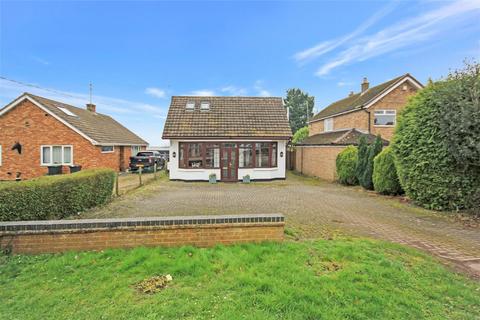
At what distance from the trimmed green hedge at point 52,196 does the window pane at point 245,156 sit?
9.19m

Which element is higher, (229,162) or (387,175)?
(229,162)

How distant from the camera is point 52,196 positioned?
20.1 ft

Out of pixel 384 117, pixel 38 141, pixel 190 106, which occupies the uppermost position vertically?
pixel 190 106

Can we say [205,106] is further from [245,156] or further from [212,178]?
[212,178]

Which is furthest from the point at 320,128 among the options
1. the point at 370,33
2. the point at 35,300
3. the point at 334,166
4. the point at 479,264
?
the point at 35,300

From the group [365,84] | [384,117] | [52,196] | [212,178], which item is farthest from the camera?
[365,84]

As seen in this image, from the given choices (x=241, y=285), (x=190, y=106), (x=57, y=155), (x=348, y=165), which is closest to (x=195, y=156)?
(x=190, y=106)

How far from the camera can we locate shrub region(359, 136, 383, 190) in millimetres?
12516

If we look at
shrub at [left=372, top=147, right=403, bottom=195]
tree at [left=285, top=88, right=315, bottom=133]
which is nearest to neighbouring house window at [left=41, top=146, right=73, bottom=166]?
shrub at [left=372, top=147, right=403, bottom=195]

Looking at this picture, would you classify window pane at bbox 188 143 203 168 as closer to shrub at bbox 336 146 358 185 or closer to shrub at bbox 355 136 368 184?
shrub at bbox 336 146 358 185

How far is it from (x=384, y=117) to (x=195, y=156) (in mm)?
15672

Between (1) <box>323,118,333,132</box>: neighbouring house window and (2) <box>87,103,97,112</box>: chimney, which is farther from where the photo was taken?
(2) <box>87,103,97,112</box>: chimney

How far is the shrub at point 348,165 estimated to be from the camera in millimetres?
14277

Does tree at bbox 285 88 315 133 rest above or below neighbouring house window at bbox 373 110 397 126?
above
